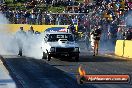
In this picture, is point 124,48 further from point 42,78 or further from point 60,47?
point 42,78

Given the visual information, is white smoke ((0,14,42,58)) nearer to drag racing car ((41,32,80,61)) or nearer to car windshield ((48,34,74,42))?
car windshield ((48,34,74,42))

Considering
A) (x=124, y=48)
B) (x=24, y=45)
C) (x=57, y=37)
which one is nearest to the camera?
(x=57, y=37)

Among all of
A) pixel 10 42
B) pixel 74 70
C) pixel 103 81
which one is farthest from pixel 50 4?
pixel 103 81

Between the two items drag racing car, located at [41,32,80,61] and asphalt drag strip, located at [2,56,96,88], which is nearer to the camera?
asphalt drag strip, located at [2,56,96,88]

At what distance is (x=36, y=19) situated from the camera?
145 feet

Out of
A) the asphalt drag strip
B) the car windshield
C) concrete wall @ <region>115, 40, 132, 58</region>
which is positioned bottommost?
concrete wall @ <region>115, 40, 132, 58</region>

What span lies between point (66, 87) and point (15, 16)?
32026 millimetres

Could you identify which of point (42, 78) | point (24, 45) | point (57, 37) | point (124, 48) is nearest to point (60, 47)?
point (57, 37)

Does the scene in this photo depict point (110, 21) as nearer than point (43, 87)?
No

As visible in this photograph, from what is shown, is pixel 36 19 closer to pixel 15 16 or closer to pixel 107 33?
pixel 15 16

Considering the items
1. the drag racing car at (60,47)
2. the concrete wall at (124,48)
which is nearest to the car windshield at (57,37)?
the drag racing car at (60,47)

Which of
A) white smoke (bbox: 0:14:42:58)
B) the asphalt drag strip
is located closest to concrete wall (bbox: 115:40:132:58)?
white smoke (bbox: 0:14:42:58)

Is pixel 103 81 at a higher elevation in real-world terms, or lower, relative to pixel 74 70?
higher

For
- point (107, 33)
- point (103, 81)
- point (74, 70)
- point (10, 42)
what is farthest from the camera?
point (107, 33)
